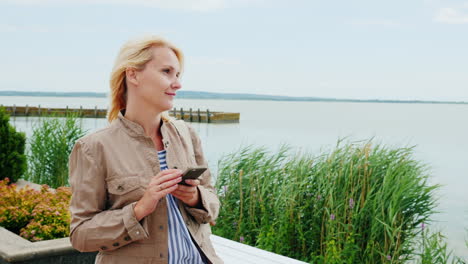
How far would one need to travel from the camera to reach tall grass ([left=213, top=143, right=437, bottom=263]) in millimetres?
4191

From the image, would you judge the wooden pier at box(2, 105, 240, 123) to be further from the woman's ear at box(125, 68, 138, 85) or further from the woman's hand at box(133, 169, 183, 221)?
the woman's hand at box(133, 169, 183, 221)

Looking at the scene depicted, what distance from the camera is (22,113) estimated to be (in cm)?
5441

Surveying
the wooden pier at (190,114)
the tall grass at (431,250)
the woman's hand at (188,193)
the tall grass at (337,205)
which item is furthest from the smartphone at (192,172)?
the wooden pier at (190,114)

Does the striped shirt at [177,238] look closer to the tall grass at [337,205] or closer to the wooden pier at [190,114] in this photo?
the tall grass at [337,205]

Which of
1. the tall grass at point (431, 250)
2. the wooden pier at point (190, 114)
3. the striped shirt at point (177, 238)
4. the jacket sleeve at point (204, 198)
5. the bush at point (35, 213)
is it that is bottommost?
the wooden pier at point (190, 114)

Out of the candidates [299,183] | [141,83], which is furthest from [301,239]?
[141,83]

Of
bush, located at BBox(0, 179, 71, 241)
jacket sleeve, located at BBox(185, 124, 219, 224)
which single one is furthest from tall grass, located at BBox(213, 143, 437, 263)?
jacket sleeve, located at BBox(185, 124, 219, 224)

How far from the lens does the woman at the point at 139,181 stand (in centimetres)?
159

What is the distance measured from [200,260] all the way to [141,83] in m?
0.63

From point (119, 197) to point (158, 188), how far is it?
19cm

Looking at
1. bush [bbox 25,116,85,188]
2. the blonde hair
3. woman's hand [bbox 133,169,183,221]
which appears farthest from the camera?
bush [bbox 25,116,85,188]

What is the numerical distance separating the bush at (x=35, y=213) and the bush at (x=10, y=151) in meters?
1.82

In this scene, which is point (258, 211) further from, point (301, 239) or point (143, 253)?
point (143, 253)

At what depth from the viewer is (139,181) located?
1637 millimetres
